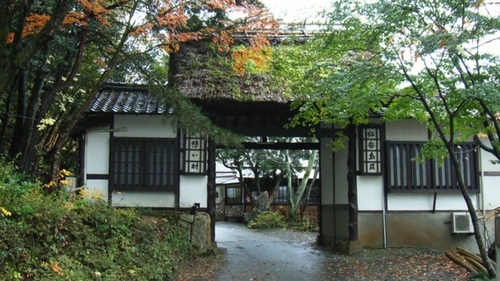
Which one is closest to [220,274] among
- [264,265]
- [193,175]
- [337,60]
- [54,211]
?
[264,265]

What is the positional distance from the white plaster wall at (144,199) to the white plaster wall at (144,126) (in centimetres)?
139

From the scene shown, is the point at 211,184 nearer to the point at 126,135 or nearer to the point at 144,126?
the point at 144,126

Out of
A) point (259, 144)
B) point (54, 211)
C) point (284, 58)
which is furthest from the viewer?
point (259, 144)

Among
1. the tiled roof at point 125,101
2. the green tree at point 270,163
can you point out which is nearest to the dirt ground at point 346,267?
the tiled roof at point 125,101

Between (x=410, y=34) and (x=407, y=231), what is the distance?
255 inches

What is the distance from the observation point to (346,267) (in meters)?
10.2

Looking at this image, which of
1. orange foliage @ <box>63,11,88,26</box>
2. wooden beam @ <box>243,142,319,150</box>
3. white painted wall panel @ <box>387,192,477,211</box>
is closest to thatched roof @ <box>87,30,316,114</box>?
wooden beam @ <box>243,142,319,150</box>

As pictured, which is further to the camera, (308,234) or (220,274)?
(308,234)

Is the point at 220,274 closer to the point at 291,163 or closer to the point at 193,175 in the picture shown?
the point at 193,175

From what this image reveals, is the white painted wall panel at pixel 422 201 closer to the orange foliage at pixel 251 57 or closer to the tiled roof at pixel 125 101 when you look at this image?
the orange foliage at pixel 251 57

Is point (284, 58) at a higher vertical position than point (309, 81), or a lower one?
higher

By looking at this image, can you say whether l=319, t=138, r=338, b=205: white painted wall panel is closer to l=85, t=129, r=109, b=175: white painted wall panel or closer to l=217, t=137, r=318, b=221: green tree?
l=85, t=129, r=109, b=175: white painted wall panel

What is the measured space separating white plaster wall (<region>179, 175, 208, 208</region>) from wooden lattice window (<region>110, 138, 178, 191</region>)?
28 centimetres

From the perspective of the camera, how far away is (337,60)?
31.1 feet
